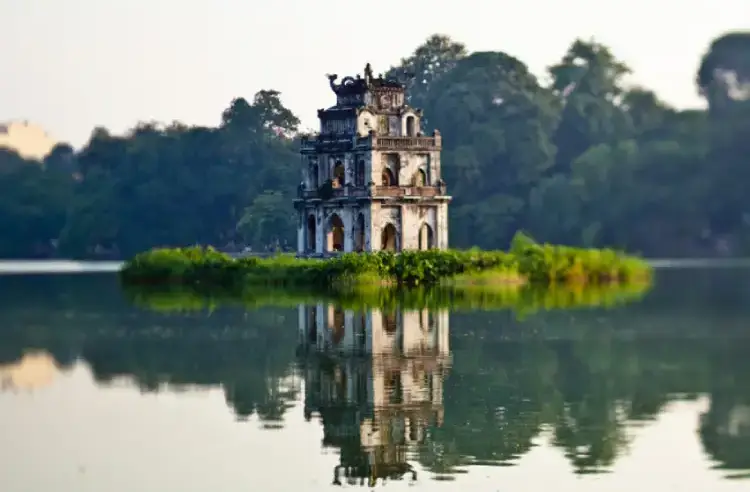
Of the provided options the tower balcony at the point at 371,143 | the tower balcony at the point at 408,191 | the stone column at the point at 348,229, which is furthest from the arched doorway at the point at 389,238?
the tower balcony at the point at 371,143

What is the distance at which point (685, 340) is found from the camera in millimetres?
36281

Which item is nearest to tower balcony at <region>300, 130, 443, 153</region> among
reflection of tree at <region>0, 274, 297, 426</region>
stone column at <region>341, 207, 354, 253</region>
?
stone column at <region>341, 207, 354, 253</region>

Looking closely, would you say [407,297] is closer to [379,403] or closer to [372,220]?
[372,220]

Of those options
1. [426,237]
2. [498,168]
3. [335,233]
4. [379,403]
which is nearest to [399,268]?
[426,237]

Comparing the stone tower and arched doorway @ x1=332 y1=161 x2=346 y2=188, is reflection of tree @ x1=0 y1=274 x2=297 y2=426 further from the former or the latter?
arched doorway @ x1=332 y1=161 x2=346 y2=188

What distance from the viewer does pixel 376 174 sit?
6397 centimetres

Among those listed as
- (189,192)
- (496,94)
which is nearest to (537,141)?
(496,94)

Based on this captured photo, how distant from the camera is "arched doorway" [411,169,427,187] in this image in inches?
2559

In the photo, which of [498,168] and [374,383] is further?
[498,168]

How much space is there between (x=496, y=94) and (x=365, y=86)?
38482 mm

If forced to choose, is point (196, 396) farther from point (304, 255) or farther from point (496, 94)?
point (496, 94)

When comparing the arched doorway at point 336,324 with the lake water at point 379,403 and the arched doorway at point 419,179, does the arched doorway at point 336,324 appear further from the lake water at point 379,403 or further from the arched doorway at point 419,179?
the arched doorway at point 419,179

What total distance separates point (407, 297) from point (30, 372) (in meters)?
21.3

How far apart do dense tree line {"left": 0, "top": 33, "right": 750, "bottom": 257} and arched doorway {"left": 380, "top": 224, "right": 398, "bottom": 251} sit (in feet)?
101
